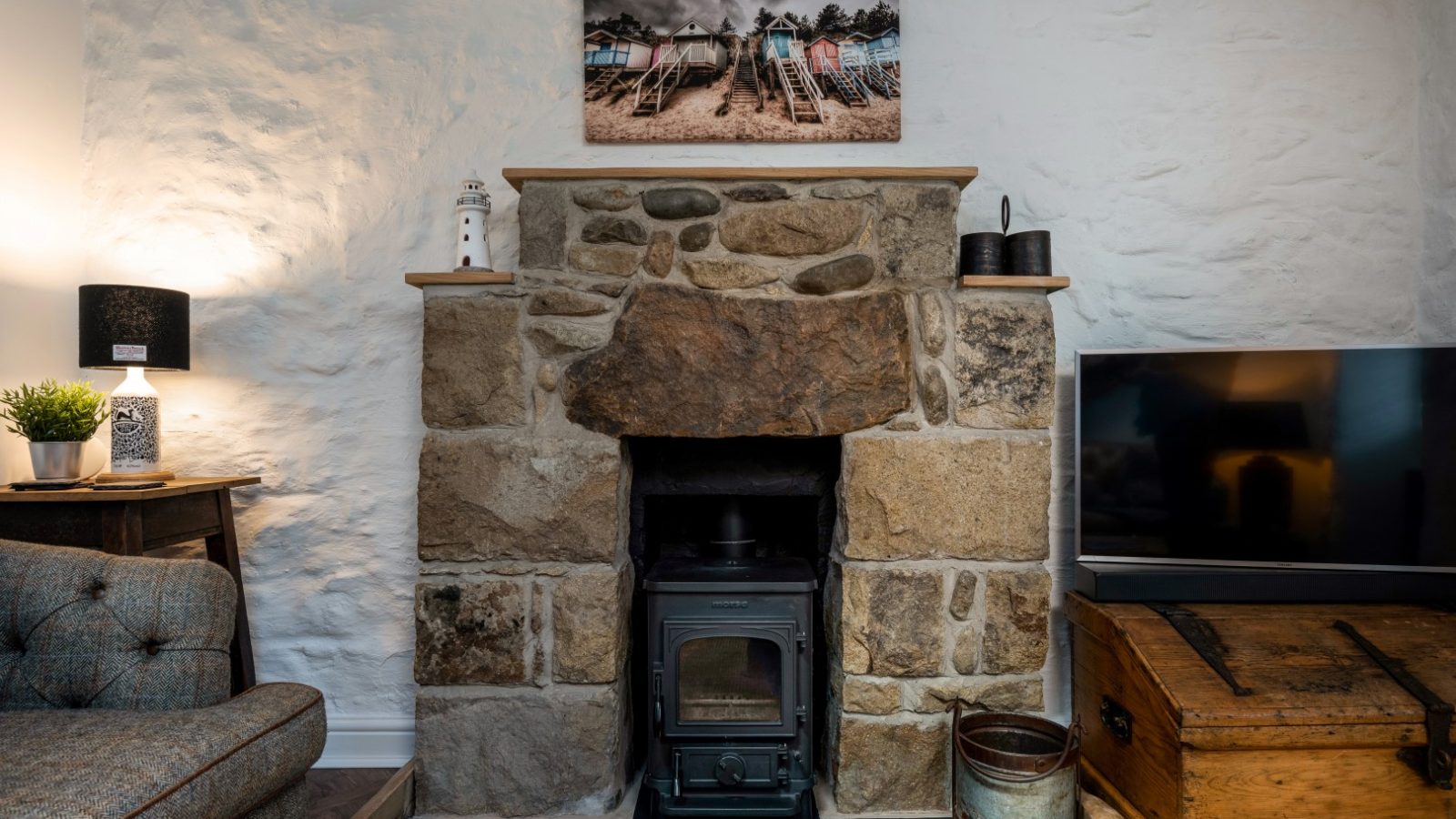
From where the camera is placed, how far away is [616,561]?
190 centimetres

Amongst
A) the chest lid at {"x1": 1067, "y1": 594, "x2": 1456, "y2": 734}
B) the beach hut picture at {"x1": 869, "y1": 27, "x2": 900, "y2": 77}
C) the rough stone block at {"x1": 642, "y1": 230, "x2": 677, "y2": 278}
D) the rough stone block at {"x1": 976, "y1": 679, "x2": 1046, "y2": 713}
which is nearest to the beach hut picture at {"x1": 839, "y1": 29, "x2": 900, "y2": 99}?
the beach hut picture at {"x1": 869, "y1": 27, "x2": 900, "y2": 77}

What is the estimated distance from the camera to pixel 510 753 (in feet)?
6.07

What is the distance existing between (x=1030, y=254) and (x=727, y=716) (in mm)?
1456

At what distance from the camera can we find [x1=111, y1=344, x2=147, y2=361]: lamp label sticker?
1.91 meters

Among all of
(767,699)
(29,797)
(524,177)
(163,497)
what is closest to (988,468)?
(767,699)

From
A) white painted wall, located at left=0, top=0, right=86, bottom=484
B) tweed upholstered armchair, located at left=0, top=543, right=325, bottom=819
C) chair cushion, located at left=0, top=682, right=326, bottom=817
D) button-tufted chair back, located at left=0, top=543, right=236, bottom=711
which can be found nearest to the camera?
chair cushion, located at left=0, top=682, right=326, bottom=817

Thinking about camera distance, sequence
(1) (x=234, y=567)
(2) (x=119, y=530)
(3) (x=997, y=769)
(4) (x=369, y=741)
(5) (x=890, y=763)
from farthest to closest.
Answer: (4) (x=369, y=741)
(1) (x=234, y=567)
(5) (x=890, y=763)
(2) (x=119, y=530)
(3) (x=997, y=769)

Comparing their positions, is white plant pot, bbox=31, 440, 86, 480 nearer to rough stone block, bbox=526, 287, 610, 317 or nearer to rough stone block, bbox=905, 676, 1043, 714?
rough stone block, bbox=526, 287, 610, 317

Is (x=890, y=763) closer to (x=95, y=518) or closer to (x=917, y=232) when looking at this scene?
(x=917, y=232)

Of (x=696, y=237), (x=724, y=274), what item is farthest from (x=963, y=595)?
(x=696, y=237)

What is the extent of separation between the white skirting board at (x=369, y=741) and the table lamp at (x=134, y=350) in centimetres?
90

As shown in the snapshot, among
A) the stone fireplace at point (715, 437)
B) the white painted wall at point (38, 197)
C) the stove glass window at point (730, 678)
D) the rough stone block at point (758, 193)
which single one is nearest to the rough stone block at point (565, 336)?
the stone fireplace at point (715, 437)

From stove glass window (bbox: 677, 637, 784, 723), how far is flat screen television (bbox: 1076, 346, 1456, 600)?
933mm

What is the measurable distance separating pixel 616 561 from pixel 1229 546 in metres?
1.65
